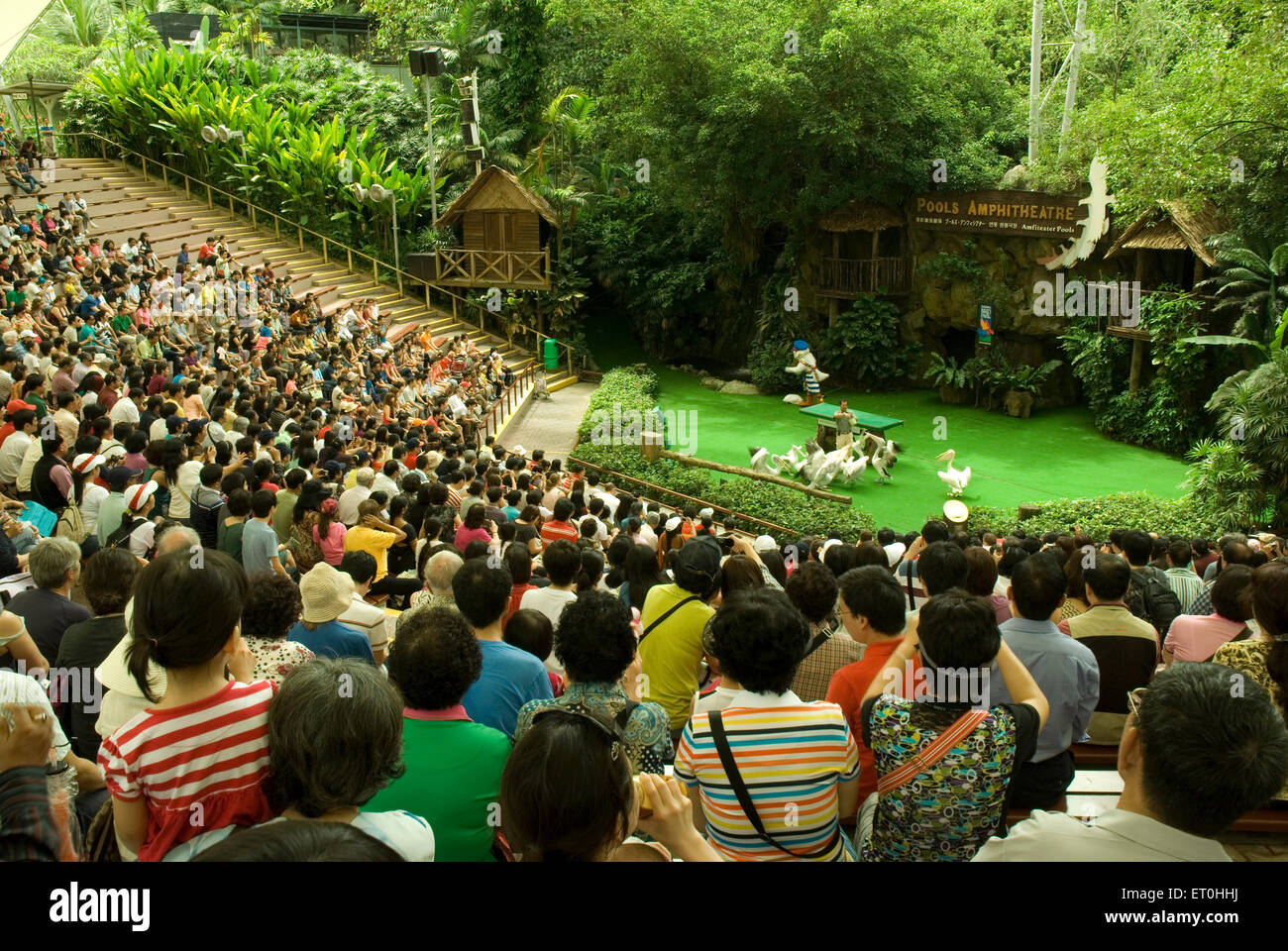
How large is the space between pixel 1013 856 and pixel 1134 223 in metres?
19.4

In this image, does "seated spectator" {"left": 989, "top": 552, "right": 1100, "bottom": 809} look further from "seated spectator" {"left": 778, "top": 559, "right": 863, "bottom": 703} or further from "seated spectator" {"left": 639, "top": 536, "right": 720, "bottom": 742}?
"seated spectator" {"left": 639, "top": 536, "right": 720, "bottom": 742}

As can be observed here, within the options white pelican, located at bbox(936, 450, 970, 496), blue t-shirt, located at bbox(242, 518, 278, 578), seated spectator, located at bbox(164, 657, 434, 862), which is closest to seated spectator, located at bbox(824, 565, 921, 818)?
seated spectator, located at bbox(164, 657, 434, 862)

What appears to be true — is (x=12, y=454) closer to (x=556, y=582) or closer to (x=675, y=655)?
(x=556, y=582)

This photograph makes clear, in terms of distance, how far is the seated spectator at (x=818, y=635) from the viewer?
448 centimetres

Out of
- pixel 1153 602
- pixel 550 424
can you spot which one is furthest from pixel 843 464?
pixel 1153 602

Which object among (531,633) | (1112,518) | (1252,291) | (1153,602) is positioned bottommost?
(1112,518)

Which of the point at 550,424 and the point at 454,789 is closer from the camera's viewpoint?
the point at 454,789

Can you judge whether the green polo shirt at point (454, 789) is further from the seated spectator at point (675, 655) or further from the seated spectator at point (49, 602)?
the seated spectator at point (49, 602)

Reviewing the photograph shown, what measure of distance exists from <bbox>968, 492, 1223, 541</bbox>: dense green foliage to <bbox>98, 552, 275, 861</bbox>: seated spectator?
12014mm

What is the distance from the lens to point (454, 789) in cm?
300

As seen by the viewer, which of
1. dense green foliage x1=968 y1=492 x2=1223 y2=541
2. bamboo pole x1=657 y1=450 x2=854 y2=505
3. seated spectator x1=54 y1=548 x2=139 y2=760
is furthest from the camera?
bamboo pole x1=657 y1=450 x2=854 y2=505

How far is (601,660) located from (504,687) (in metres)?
0.47

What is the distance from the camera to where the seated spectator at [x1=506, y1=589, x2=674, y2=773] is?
11.4 ft

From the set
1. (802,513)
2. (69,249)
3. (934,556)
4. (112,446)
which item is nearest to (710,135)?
(802,513)
